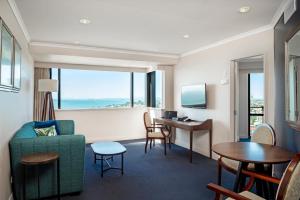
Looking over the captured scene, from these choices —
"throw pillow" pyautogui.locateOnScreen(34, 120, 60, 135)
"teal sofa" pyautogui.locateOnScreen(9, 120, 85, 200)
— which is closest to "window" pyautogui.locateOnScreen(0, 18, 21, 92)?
"teal sofa" pyautogui.locateOnScreen(9, 120, 85, 200)

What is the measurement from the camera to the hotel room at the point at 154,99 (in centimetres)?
232

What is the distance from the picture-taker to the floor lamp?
175 inches

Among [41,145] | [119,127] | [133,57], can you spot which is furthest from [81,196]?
[119,127]

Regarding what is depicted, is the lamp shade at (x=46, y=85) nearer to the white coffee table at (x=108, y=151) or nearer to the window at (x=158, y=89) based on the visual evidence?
the white coffee table at (x=108, y=151)

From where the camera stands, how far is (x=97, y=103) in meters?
6.20

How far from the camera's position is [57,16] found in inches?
116

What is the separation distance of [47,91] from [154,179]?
2967 millimetres

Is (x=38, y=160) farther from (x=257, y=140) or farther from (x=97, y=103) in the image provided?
(x=97, y=103)

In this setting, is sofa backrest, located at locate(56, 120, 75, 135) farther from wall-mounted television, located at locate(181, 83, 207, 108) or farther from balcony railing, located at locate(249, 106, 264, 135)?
balcony railing, located at locate(249, 106, 264, 135)

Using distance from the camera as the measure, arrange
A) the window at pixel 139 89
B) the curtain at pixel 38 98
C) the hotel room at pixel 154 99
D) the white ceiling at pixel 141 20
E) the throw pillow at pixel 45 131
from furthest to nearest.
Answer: the window at pixel 139 89
the curtain at pixel 38 98
the throw pillow at pixel 45 131
the white ceiling at pixel 141 20
the hotel room at pixel 154 99

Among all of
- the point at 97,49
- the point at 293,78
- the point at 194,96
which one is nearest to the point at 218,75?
the point at 194,96

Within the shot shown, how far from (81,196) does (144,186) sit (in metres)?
0.86

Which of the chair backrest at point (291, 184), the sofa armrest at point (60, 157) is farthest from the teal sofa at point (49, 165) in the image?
the chair backrest at point (291, 184)

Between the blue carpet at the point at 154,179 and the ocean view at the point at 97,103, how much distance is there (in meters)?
1.84
